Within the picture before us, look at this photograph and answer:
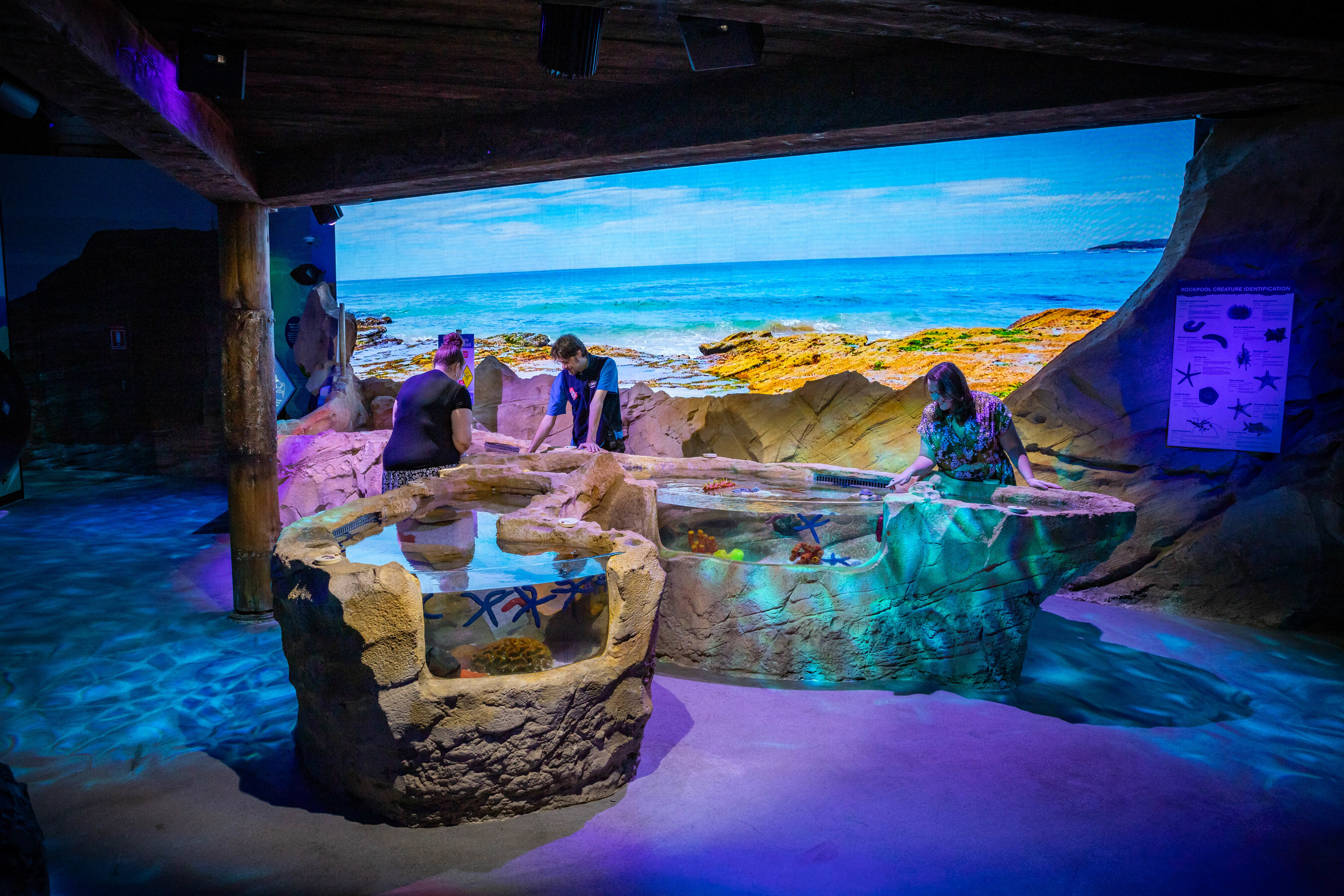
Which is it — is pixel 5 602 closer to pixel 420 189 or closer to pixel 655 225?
pixel 420 189

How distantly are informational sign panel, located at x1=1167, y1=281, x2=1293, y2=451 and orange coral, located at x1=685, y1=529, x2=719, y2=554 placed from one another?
3604mm

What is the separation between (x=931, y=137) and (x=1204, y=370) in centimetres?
290

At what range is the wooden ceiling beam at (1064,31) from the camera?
8.39 feet

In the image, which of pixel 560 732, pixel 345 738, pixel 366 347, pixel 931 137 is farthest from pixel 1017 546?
pixel 366 347

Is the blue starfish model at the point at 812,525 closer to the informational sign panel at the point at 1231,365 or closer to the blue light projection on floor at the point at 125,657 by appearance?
the blue light projection on floor at the point at 125,657

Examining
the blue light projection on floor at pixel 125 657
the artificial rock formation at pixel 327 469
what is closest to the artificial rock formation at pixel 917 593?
the blue light projection on floor at pixel 125 657

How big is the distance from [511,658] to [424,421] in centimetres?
217

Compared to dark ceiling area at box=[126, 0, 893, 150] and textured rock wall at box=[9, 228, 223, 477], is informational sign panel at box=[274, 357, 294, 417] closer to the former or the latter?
textured rock wall at box=[9, 228, 223, 477]

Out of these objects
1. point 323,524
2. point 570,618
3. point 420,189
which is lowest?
point 570,618

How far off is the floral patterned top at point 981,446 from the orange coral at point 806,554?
38.1 inches

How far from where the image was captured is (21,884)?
1.92 meters

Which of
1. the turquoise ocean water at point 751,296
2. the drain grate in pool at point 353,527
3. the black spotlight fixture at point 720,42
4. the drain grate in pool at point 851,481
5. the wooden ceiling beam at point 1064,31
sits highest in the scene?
the black spotlight fixture at point 720,42

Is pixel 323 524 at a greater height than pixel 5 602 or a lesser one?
greater

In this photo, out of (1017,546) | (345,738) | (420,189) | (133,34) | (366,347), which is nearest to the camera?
(345,738)
